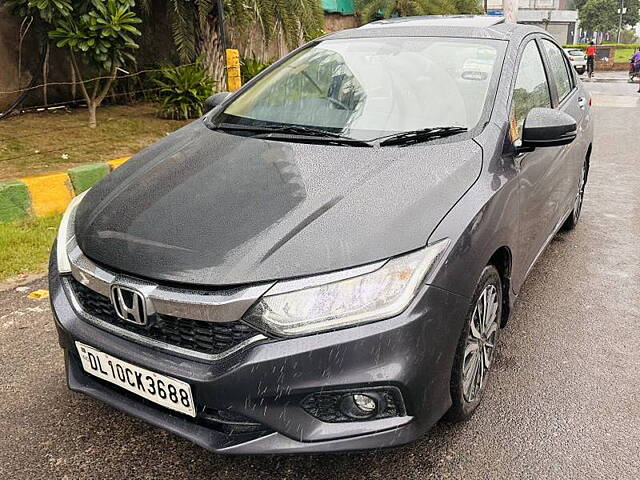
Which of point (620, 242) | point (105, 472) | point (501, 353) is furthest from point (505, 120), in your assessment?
point (620, 242)

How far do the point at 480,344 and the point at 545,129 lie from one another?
3.08ft

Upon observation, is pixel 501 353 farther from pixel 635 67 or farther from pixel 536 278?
pixel 635 67

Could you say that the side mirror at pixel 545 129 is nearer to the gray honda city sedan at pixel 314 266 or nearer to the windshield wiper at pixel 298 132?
the gray honda city sedan at pixel 314 266

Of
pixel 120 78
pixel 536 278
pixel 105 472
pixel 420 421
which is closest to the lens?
pixel 420 421

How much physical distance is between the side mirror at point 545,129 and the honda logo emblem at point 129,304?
1.70 meters

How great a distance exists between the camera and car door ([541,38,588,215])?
357 centimetres

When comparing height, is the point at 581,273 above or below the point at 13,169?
below

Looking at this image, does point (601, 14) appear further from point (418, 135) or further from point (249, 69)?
point (418, 135)

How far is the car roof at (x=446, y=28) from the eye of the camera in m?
3.11

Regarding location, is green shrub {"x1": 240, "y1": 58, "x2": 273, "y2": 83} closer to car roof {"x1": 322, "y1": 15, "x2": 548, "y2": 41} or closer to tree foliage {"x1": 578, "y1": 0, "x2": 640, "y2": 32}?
car roof {"x1": 322, "y1": 15, "x2": 548, "y2": 41}

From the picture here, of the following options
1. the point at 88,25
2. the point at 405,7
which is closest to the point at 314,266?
the point at 88,25

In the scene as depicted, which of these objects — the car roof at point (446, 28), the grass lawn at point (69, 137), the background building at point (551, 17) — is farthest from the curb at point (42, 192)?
the background building at point (551, 17)

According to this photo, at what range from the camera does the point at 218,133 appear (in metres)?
2.79

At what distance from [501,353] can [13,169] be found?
4.65 metres
